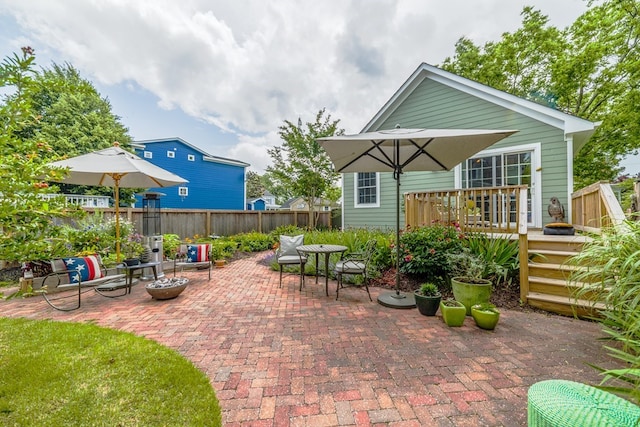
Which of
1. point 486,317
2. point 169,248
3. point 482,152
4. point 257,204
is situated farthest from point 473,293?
point 257,204

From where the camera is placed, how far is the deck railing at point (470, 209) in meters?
4.75

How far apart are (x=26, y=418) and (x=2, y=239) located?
4.07 ft

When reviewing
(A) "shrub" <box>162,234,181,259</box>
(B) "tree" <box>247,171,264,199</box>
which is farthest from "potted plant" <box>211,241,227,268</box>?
(B) "tree" <box>247,171,264,199</box>

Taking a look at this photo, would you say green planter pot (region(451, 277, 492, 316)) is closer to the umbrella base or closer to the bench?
the umbrella base

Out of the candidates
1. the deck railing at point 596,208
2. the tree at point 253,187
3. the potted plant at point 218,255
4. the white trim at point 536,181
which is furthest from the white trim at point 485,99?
→ the tree at point 253,187

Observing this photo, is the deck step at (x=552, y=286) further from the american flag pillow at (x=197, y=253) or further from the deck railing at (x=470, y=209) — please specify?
the american flag pillow at (x=197, y=253)

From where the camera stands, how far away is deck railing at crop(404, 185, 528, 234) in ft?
15.6

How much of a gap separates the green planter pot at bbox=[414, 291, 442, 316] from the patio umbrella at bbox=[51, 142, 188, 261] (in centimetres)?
457

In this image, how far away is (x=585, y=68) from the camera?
33.8ft

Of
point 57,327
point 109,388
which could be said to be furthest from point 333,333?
point 57,327

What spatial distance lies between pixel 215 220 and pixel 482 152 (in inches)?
396

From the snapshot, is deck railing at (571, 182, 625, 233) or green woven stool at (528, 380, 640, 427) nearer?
green woven stool at (528, 380, 640, 427)

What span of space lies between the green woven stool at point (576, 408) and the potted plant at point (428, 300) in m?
2.15

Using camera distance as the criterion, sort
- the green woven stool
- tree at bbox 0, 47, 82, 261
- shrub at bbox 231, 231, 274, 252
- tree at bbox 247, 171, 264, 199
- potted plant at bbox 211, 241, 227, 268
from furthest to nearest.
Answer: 1. tree at bbox 247, 171, 264, 199
2. shrub at bbox 231, 231, 274, 252
3. potted plant at bbox 211, 241, 227, 268
4. tree at bbox 0, 47, 82, 261
5. the green woven stool
